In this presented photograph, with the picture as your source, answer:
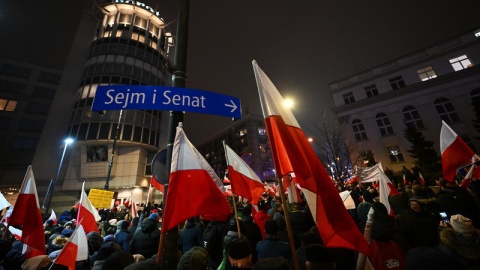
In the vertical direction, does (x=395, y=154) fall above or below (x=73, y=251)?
above

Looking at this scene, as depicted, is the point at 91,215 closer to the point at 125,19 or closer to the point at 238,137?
the point at 125,19

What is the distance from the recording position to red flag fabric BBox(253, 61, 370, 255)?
6.93ft

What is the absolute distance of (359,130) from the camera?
110 ft

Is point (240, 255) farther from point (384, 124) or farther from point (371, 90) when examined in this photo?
point (371, 90)

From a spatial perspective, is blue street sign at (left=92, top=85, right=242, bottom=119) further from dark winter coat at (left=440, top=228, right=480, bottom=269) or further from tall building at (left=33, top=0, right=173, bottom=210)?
tall building at (left=33, top=0, right=173, bottom=210)

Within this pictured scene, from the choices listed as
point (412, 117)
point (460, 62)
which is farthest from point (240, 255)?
point (460, 62)

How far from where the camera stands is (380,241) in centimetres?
298

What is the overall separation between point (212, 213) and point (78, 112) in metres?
34.7

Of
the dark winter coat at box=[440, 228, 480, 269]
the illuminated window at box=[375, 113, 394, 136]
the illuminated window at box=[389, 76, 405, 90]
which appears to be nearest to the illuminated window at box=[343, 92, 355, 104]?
the illuminated window at box=[375, 113, 394, 136]

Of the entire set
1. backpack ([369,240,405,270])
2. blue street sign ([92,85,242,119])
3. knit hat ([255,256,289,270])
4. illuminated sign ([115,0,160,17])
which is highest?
illuminated sign ([115,0,160,17])

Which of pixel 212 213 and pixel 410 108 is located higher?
pixel 410 108

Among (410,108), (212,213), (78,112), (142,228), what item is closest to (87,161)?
(78,112)

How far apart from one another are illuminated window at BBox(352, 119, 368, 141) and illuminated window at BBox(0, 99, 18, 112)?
6314 cm

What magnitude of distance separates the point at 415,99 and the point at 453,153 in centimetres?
2969
